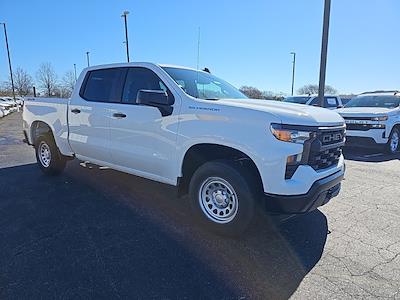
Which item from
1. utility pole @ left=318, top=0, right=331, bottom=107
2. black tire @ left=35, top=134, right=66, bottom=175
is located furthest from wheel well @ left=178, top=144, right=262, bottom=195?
utility pole @ left=318, top=0, right=331, bottom=107

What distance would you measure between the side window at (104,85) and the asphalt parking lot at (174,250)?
151 cm

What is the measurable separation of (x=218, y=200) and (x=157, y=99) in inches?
54.6

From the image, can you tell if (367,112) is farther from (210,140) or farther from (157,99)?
(157,99)

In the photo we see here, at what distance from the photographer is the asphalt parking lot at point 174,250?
2.75 metres

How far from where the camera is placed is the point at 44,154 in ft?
21.0

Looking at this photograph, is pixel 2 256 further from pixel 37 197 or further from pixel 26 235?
pixel 37 197

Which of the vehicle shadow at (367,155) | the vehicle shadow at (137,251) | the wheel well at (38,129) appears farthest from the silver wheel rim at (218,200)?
the vehicle shadow at (367,155)

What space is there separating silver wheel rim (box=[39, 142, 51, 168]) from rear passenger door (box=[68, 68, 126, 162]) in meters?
0.92

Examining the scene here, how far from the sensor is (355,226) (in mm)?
4102

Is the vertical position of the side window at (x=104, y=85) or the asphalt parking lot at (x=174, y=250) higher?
the side window at (x=104, y=85)

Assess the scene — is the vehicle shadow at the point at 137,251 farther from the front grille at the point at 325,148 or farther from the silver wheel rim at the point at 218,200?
the front grille at the point at 325,148

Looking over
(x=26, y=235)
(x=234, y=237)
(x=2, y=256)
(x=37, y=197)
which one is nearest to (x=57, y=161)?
(x=37, y=197)

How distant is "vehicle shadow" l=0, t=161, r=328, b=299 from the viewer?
2752 millimetres

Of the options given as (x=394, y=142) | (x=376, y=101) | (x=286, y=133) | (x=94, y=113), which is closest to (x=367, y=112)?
(x=394, y=142)
